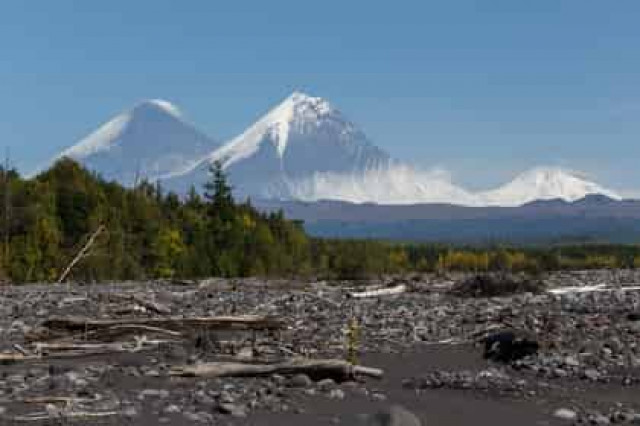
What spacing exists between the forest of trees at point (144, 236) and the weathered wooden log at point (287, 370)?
119ft

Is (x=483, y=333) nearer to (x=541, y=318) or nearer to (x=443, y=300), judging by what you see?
(x=541, y=318)

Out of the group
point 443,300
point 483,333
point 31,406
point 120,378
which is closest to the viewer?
point 31,406

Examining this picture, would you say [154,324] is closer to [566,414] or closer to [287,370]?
[287,370]

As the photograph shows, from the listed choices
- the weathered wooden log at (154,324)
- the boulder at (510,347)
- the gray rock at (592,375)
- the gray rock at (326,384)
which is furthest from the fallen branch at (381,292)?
the gray rock at (326,384)

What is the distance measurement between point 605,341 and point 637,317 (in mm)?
3666

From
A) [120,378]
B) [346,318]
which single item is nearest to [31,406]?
[120,378]

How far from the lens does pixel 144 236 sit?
71438 millimetres

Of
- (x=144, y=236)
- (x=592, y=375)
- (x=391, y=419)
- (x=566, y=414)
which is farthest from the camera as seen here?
(x=144, y=236)

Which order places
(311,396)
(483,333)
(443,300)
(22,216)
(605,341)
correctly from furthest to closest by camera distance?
(22,216) < (443,300) < (483,333) < (605,341) < (311,396)

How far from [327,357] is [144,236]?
180 feet

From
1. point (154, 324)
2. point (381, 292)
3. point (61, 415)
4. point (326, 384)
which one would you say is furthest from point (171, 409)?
point (381, 292)

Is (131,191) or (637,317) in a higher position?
(131,191)

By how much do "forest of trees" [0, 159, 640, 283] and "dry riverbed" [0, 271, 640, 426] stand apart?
30.2 meters

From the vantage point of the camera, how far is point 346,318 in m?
24.6
